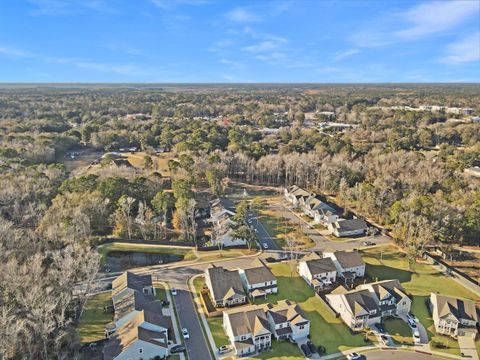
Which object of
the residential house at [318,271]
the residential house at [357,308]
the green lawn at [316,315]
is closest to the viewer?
the green lawn at [316,315]

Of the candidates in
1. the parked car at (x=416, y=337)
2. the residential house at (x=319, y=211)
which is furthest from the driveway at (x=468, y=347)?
the residential house at (x=319, y=211)

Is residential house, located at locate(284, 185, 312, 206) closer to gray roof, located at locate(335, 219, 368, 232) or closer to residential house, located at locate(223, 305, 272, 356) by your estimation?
gray roof, located at locate(335, 219, 368, 232)

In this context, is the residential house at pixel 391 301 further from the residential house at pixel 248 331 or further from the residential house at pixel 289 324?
the residential house at pixel 248 331

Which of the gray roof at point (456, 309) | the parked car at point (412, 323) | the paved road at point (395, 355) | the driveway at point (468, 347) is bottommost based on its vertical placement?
the paved road at point (395, 355)

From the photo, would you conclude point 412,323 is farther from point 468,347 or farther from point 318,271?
point 318,271

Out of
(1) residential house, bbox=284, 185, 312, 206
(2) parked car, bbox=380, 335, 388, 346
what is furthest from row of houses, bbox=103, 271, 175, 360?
(1) residential house, bbox=284, 185, 312, 206

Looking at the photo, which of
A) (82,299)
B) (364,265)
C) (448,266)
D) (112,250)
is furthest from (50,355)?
(448,266)

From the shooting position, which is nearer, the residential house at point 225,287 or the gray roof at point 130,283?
the gray roof at point 130,283
